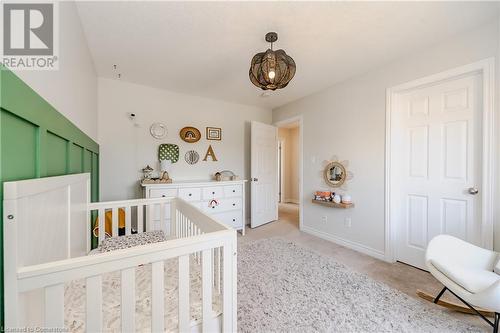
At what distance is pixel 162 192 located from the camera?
2771 mm

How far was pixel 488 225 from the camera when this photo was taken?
1696 mm

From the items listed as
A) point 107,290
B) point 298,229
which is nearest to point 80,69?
point 107,290

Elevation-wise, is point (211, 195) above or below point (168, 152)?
below

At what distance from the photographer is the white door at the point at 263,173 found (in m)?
3.65

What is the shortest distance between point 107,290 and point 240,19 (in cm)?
195

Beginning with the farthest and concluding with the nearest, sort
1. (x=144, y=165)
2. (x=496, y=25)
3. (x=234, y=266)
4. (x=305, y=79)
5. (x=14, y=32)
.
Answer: (x=144, y=165), (x=305, y=79), (x=496, y=25), (x=234, y=266), (x=14, y=32)

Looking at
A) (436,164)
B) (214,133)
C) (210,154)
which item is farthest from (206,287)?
(214,133)

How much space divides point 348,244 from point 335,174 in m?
0.95

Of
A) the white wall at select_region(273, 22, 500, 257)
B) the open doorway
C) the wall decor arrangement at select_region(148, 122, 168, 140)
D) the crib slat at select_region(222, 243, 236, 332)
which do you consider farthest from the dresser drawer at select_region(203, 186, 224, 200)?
the open doorway

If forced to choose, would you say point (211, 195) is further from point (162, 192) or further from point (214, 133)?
point (214, 133)

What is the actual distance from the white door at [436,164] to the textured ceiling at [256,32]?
0.54m

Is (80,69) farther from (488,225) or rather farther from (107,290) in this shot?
(488,225)

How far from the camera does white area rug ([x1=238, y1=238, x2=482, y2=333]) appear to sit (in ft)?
4.56

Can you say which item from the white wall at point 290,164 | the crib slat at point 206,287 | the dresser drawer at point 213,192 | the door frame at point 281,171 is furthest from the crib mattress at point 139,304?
the white wall at point 290,164
